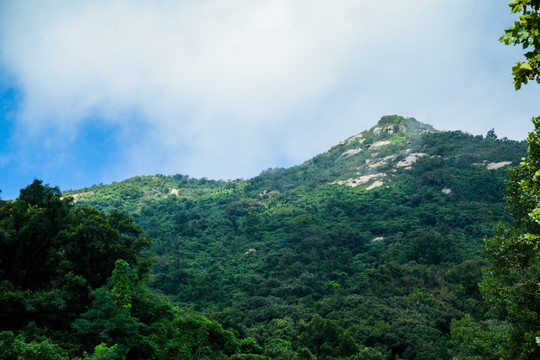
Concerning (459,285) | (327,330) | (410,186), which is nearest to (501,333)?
(327,330)

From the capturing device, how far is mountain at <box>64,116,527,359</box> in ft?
94.6

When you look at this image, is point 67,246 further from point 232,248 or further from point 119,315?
point 232,248

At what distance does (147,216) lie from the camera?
219 feet

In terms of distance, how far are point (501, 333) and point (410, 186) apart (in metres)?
56.8

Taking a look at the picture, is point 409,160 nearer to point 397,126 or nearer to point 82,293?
point 397,126

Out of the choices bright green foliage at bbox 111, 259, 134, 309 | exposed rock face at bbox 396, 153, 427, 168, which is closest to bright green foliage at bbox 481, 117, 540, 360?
bright green foliage at bbox 111, 259, 134, 309

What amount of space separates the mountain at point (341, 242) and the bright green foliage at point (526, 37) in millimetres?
19658

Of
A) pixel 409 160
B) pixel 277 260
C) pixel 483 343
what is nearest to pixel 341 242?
pixel 277 260

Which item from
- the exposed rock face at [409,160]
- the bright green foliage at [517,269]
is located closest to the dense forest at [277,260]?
the exposed rock face at [409,160]

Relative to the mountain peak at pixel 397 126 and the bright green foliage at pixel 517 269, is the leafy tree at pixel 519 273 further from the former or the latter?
the mountain peak at pixel 397 126

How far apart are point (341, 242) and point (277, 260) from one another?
9.05m

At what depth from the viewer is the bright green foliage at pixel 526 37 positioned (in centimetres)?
489

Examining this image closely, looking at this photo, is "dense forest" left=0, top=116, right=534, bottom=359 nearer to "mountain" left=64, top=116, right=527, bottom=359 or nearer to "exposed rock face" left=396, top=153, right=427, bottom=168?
"mountain" left=64, top=116, right=527, bottom=359

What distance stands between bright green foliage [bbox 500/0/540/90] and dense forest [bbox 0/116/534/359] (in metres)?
8.60
